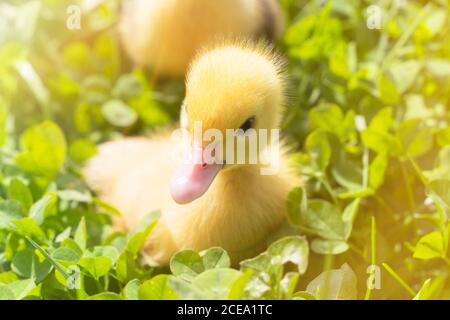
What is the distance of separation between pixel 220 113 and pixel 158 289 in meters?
0.22

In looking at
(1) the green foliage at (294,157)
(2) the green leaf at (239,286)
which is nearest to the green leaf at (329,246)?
(1) the green foliage at (294,157)

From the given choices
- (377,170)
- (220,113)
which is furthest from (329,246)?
(220,113)

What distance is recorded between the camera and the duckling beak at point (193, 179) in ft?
2.86

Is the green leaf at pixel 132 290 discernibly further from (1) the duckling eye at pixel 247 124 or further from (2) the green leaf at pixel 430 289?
(2) the green leaf at pixel 430 289

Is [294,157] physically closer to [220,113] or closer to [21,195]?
[220,113]

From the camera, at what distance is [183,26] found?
1.32 meters

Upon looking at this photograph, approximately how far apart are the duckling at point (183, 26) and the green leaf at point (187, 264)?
0.46 metres

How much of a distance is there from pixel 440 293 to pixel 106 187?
0.56 m

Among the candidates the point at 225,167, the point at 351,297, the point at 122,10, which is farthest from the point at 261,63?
the point at 122,10

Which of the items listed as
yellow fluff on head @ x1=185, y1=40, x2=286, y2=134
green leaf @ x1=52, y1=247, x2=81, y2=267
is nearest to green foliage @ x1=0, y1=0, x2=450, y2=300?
green leaf @ x1=52, y1=247, x2=81, y2=267

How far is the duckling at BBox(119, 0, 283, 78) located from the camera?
1312 millimetres

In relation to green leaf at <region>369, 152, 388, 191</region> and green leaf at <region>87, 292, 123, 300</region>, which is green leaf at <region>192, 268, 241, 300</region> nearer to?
green leaf at <region>87, 292, 123, 300</region>

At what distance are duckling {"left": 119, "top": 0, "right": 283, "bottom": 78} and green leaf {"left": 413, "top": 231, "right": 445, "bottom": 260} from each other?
51 cm
